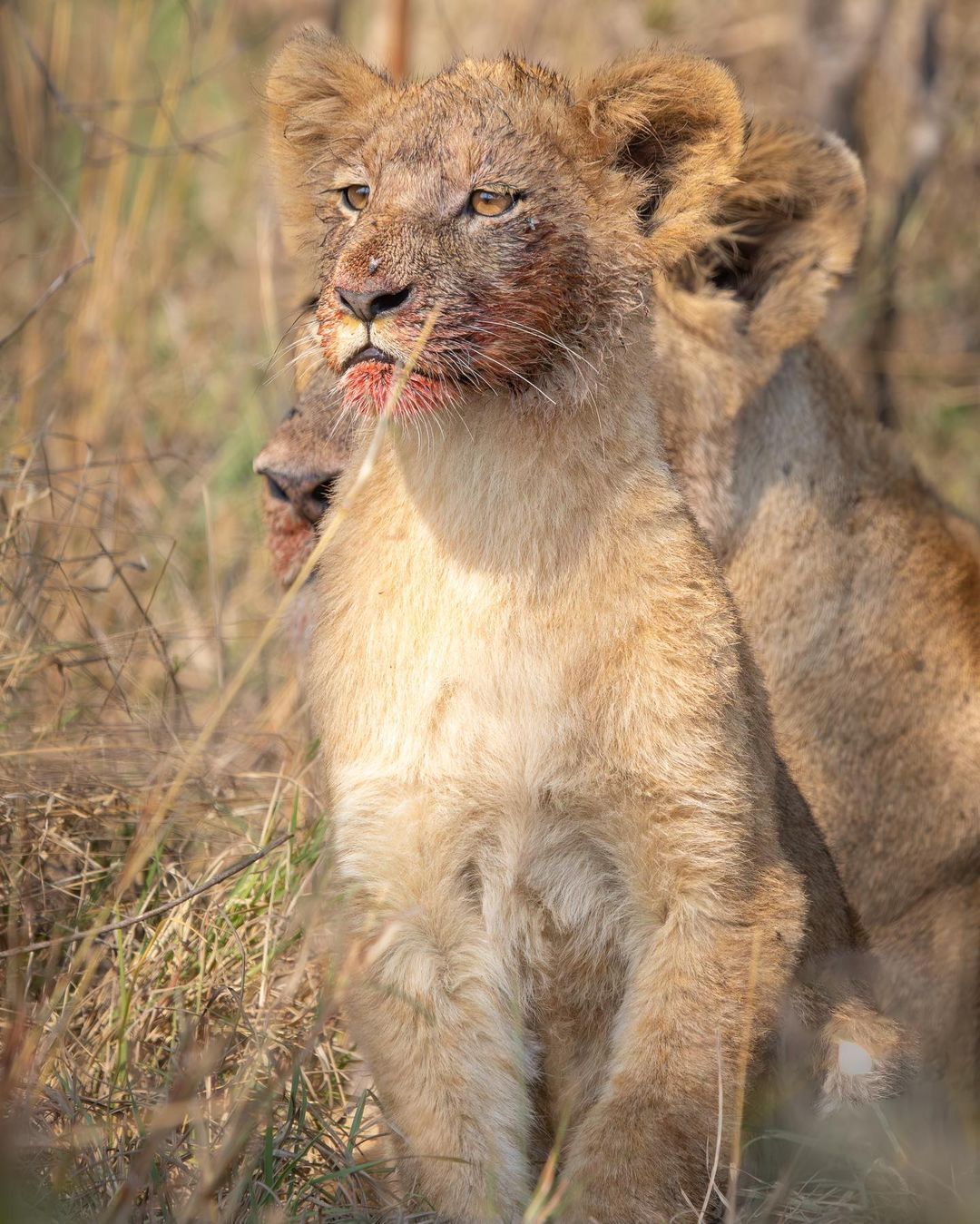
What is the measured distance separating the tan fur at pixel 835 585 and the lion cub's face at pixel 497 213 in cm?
115

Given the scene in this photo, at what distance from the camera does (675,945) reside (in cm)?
293

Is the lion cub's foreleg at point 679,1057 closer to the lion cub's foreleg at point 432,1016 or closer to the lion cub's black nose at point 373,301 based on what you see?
the lion cub's foreleg at point 432,1016

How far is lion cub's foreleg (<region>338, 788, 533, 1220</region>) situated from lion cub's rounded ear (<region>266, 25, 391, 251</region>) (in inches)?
56.7

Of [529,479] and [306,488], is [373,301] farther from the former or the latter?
[306,488]

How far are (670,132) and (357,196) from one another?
0.65m

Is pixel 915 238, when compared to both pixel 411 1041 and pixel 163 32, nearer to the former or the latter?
pixel 163 32

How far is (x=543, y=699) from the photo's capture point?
3.01 m

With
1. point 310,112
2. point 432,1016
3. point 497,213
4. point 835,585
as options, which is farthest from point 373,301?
point 835,585

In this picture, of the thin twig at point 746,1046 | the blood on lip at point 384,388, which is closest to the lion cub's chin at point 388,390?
the blood on lip at point 384,388

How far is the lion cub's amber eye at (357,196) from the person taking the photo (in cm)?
315

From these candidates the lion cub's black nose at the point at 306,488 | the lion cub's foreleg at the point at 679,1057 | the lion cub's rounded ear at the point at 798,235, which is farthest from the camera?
the lion cub's rounded ear at the point at 798,235

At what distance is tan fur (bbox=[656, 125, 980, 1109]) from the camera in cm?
429

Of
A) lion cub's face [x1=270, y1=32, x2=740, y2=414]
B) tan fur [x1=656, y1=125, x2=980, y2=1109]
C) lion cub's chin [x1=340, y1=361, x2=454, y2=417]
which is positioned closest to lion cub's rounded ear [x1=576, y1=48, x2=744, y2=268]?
lion cub's face [x1=270, y1=32, x2=740, y2=414]

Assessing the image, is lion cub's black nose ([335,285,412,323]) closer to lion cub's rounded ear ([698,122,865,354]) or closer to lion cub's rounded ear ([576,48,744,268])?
lion cub's rounded ear ([576,48,744,268])
